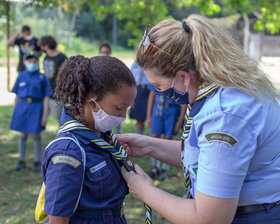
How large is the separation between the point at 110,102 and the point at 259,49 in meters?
20.7

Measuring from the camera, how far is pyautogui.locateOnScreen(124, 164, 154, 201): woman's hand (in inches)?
69.0

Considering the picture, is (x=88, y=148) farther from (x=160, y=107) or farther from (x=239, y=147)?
(x=160, y=107)

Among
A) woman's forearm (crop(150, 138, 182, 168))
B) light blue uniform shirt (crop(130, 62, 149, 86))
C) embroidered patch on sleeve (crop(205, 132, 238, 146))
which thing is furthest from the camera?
light blue uniform shirt (crop(130, 62, 149, 86))

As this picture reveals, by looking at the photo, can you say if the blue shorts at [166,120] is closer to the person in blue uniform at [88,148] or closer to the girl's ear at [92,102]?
the person in blue uniform at [88,148]

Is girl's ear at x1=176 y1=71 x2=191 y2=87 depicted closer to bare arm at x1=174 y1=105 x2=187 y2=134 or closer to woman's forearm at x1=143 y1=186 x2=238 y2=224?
woman's forearm at x1=143 y1=186 x2=238 y2=224

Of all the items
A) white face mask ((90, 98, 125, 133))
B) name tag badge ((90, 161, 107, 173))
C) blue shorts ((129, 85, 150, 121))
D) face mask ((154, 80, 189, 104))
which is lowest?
blue shorts ((129, 85, 150, 121))

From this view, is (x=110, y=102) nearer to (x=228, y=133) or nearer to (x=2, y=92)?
(x=228, y=133)

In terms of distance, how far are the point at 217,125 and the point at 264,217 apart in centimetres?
53

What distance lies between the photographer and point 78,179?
1642 mm

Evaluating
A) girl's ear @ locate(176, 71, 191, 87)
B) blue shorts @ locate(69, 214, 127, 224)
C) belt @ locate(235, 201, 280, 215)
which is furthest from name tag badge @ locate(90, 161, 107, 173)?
belt @ locate(235, 201, 280, 215)

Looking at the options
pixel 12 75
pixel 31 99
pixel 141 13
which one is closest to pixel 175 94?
pixel 31 99

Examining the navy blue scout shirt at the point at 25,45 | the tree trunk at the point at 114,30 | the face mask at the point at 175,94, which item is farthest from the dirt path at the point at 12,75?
the tree trunk at the point at 114,30

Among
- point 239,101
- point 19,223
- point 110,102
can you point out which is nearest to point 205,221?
point 239,101

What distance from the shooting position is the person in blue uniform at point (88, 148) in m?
1.62
